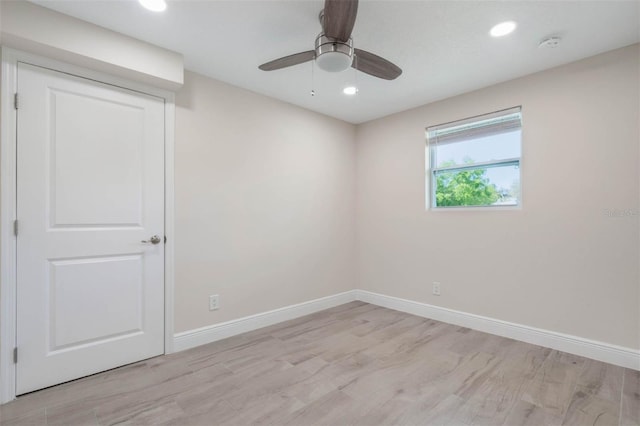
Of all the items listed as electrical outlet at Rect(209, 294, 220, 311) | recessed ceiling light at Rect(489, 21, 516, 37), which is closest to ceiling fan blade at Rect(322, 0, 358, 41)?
recessed ceiling light at Rect(489, 21, 516, 37)

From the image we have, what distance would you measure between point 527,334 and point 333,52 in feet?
9.70

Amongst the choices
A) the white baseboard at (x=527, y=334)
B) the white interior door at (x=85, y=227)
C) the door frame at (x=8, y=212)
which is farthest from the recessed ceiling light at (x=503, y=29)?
the door frame at (x=8, y=212)

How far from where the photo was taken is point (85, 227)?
2273 mm

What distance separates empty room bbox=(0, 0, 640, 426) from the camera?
1974 mm

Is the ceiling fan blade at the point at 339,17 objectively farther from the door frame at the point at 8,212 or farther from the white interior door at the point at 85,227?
the door frame at the point at 8,212

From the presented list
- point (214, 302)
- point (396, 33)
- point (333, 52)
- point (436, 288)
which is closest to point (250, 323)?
point (214, 302)

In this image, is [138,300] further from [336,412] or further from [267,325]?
[336,412]

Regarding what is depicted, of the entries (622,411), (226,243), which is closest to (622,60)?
(622,411)

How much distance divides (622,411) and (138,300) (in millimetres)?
3375

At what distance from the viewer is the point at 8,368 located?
1975mm

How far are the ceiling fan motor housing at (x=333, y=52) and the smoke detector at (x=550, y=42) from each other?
62.6 inches

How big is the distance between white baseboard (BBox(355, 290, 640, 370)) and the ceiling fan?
2.57 metres

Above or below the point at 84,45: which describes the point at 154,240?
below

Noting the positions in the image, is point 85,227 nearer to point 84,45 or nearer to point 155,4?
point 84,45
